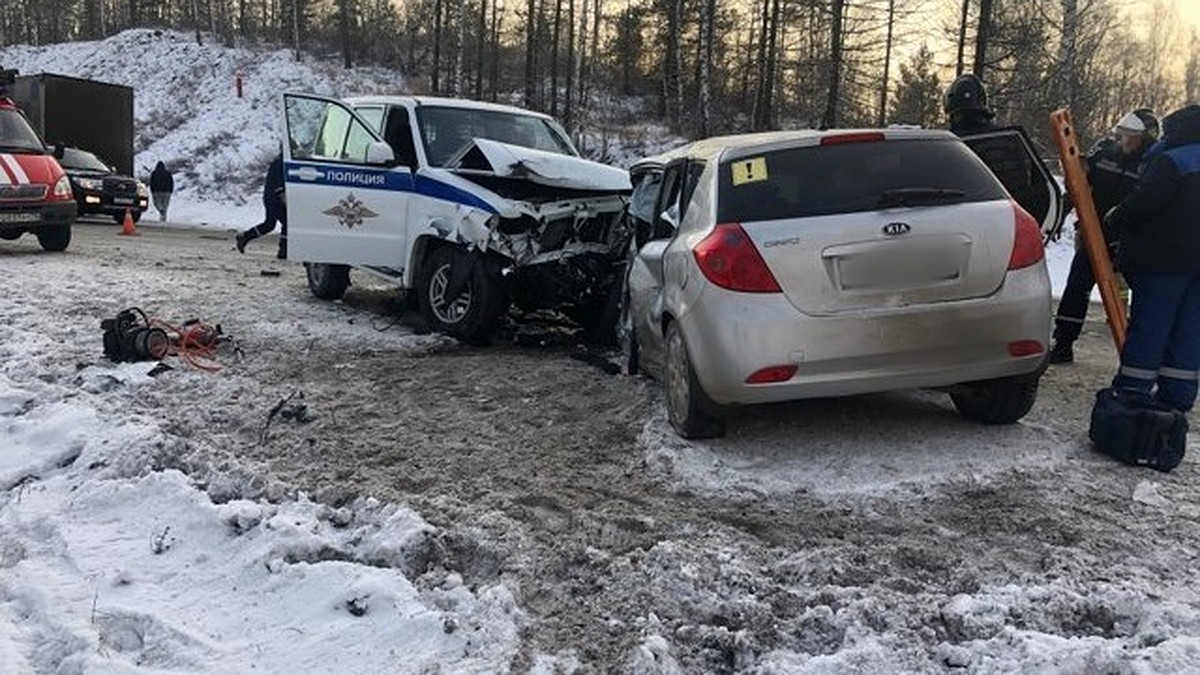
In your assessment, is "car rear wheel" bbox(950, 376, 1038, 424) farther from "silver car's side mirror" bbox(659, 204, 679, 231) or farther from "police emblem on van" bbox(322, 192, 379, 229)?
"police emblem on van" bbox(322, 192, 379, 229)

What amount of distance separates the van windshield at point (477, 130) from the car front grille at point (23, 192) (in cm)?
707

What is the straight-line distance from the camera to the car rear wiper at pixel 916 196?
4727 mm

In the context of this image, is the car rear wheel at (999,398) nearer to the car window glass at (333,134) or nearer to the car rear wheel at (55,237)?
the car window glass at (333,134)

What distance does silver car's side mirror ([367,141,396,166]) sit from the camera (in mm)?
8305

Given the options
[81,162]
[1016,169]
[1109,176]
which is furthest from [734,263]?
[81,162]

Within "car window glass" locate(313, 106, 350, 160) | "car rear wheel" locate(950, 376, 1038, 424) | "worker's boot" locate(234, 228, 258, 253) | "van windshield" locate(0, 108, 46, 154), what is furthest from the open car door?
"van windshield" locate(0, 108, 46, 154)

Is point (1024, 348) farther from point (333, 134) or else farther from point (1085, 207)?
point (333, 134)

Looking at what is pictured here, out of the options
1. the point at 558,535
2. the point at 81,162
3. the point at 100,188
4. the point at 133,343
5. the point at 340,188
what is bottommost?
the point at 558,535

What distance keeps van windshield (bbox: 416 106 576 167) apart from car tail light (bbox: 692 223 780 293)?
4128 mm

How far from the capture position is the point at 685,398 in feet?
16.6

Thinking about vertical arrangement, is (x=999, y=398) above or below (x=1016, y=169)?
below

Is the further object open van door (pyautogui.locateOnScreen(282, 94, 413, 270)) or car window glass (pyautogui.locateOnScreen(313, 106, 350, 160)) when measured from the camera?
car window glass (pyautogui.locateOnScreen(313, 106, 350, 160))

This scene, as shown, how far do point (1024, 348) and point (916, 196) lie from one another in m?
0.90

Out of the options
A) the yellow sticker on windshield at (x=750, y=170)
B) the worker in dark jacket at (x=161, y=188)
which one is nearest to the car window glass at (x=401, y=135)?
the yellow sticker on windshield at (x=750, y=170)
